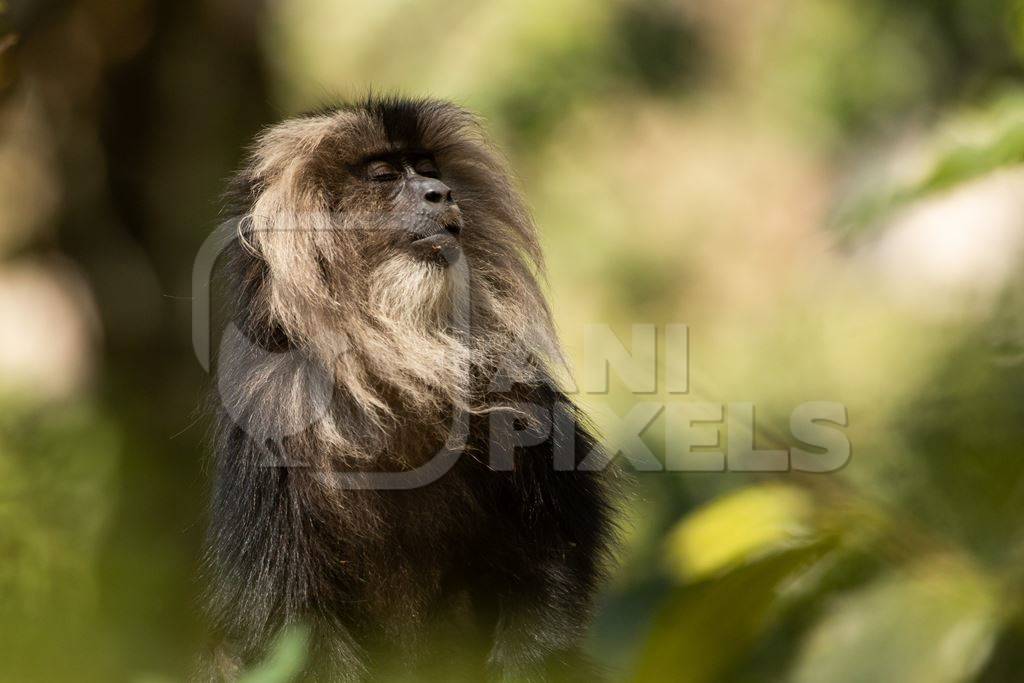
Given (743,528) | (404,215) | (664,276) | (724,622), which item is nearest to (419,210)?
(404,215)

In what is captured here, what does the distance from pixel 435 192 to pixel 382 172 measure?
0.18 meters

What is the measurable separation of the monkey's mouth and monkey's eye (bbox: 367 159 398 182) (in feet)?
0.62

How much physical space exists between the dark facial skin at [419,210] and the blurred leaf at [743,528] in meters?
1.37

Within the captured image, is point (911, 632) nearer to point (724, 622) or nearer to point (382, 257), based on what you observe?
point (724, 622)

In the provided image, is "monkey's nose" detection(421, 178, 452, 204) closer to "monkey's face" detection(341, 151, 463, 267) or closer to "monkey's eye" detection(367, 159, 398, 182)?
"monkey's face" detection(341, 151, 463, 267)

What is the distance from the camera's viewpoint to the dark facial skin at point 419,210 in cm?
295

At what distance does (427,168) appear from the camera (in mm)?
3143

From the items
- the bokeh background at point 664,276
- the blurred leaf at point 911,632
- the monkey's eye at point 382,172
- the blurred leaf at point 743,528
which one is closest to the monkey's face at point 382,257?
the monkey's eye at point 382,172

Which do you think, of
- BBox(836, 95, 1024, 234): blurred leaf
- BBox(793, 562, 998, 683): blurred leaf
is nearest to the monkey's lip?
BBox(836, 95, 1024, 234): blurred leaf

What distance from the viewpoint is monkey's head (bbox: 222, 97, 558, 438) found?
2852mm

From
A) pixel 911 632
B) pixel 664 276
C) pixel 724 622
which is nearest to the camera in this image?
pixel 911 632

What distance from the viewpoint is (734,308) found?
7.32m

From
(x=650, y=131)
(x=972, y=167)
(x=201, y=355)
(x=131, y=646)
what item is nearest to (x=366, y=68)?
(x=650, y=131)

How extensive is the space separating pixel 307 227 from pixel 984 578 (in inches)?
84.0
